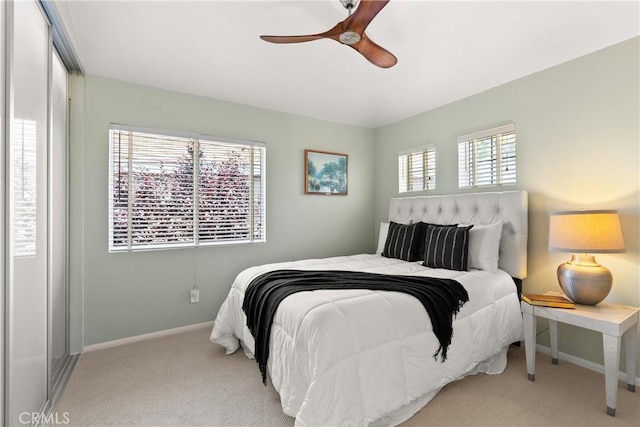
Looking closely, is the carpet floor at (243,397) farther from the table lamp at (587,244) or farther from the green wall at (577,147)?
the table lamp at (587,244)

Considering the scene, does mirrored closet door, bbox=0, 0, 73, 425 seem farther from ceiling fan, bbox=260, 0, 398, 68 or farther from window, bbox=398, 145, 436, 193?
window, bbox=398, 145, 436, 193

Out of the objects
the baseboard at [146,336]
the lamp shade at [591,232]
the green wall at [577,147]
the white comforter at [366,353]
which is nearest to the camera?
the white comforter at [366,353]

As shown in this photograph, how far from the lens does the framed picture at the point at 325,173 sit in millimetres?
3821

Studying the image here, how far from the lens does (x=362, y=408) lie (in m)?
1.53

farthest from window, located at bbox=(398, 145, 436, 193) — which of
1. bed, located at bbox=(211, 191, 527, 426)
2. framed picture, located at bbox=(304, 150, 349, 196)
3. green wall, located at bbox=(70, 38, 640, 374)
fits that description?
bed, located at bbox=(211, 191, 527, 426)

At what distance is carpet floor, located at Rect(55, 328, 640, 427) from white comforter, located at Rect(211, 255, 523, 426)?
0.13 m

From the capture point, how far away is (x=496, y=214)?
2805mm

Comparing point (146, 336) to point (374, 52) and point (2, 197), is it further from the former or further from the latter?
point (374, 52)

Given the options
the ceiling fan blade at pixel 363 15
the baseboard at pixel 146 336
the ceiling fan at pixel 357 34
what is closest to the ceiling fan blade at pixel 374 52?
the ceiling fan at pixel 357 34

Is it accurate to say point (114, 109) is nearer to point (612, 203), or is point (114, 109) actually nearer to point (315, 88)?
point (315, 88)

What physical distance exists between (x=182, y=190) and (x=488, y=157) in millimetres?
3078

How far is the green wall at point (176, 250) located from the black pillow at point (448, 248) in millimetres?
1515

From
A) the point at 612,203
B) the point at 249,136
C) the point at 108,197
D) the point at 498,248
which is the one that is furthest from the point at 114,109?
the point at 612,203

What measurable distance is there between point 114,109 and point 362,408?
10.1ft
